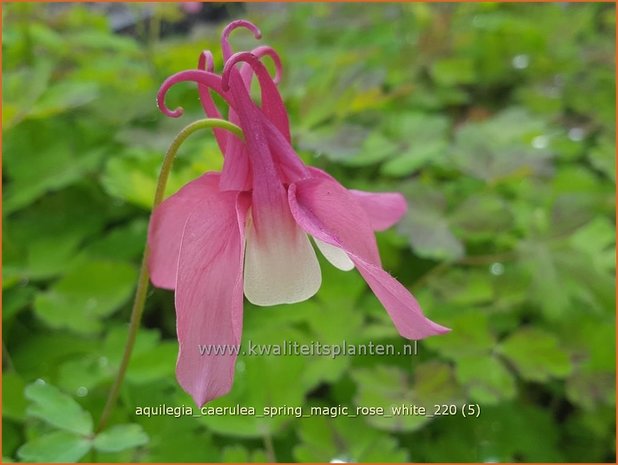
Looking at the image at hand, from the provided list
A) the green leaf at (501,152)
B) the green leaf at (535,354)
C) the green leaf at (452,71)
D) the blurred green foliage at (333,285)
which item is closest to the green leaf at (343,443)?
the blurred green foliage at (333,285)

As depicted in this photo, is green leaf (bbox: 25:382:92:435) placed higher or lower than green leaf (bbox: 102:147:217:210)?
higher

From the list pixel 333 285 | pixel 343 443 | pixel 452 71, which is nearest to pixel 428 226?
pixel 333 285

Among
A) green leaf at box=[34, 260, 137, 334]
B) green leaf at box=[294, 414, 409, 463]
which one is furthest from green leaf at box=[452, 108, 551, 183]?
green leaf at box=[34, 260, 137, 334]

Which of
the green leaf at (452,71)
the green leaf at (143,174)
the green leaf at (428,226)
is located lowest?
the green leaf at (452,71)

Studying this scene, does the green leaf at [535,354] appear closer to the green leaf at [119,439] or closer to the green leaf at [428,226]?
the green leaf at [428,226]

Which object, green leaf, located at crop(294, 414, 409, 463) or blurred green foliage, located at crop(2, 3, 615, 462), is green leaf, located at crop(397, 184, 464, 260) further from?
green leaf, located at crop(294, 414, 409, 463)

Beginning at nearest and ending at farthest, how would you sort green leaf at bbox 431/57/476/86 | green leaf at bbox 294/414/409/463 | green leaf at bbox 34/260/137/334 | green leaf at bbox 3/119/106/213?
green leaf at bbox 294/414/409/463
green leaf at bbox 34/260/137/334
green leaf at bbox 3/119/106/213
green leaf at bbox 431/57/476/86
